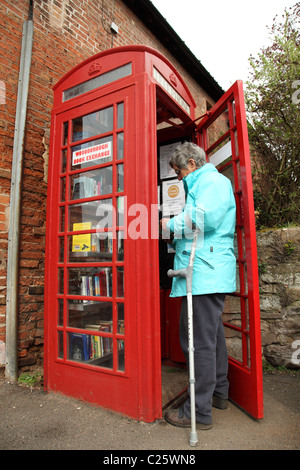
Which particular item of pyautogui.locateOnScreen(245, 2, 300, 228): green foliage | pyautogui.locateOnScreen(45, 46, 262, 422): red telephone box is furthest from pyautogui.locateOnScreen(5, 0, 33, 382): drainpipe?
pyautogui.locateOnScreen(245, 2, 300, 228): green foliage

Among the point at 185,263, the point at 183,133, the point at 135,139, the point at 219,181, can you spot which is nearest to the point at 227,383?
the point at 185,263

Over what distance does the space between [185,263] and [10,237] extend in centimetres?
193

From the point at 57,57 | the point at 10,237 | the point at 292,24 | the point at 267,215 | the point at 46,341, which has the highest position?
the point at 292,24

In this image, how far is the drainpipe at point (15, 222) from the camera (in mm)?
3115

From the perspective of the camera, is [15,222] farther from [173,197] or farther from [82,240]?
[173,197]

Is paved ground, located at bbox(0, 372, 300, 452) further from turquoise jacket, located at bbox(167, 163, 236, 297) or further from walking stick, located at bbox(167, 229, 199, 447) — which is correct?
turquoise jacket, located at bbox(167, 163, 236, 297)

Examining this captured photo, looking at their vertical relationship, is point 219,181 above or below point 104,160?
below

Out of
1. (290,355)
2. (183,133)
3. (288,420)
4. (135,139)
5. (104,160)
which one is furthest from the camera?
(183,133)

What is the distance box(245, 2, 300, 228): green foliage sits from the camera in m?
4.30

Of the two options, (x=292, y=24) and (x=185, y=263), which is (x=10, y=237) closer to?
(x=185, y=263)

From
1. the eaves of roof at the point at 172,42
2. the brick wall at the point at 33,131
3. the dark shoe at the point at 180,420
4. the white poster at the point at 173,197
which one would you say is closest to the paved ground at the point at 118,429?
the dark shoe at the point at 180,420

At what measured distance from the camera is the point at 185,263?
2.43 meters

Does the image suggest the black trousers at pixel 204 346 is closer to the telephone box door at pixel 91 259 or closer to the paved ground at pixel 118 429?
the paved ground at pixel 118 429
